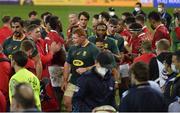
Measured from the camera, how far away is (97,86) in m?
7.92

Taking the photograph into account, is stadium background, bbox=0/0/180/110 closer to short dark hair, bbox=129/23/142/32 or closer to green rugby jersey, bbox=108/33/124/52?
short dark hair, bbox=129/23/142/32

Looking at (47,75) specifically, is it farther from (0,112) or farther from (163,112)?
(163,112)

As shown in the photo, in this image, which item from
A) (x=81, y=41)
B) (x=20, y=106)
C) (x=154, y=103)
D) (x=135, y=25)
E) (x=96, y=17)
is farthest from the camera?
(x=96, y=17)

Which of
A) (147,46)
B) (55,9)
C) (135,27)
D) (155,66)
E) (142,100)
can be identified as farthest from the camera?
(55,9)

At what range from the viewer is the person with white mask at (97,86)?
25.9 ft

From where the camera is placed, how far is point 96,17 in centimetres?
1532

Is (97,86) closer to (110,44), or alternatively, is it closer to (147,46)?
(147,46)

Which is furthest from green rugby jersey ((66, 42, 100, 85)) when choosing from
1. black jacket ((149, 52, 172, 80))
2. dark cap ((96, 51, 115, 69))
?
dark cap ((96, 51, 115, 69))

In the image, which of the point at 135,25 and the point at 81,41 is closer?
the point at 81,41

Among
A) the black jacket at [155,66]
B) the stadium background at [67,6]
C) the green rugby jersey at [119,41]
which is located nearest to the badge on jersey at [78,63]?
the black jacket at [155,66]

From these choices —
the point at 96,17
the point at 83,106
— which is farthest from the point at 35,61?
the point at 96,17

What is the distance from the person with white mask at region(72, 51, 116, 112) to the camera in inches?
311

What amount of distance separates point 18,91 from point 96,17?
9.50 m

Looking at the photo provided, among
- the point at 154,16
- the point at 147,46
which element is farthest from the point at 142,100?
the point at 154,16
